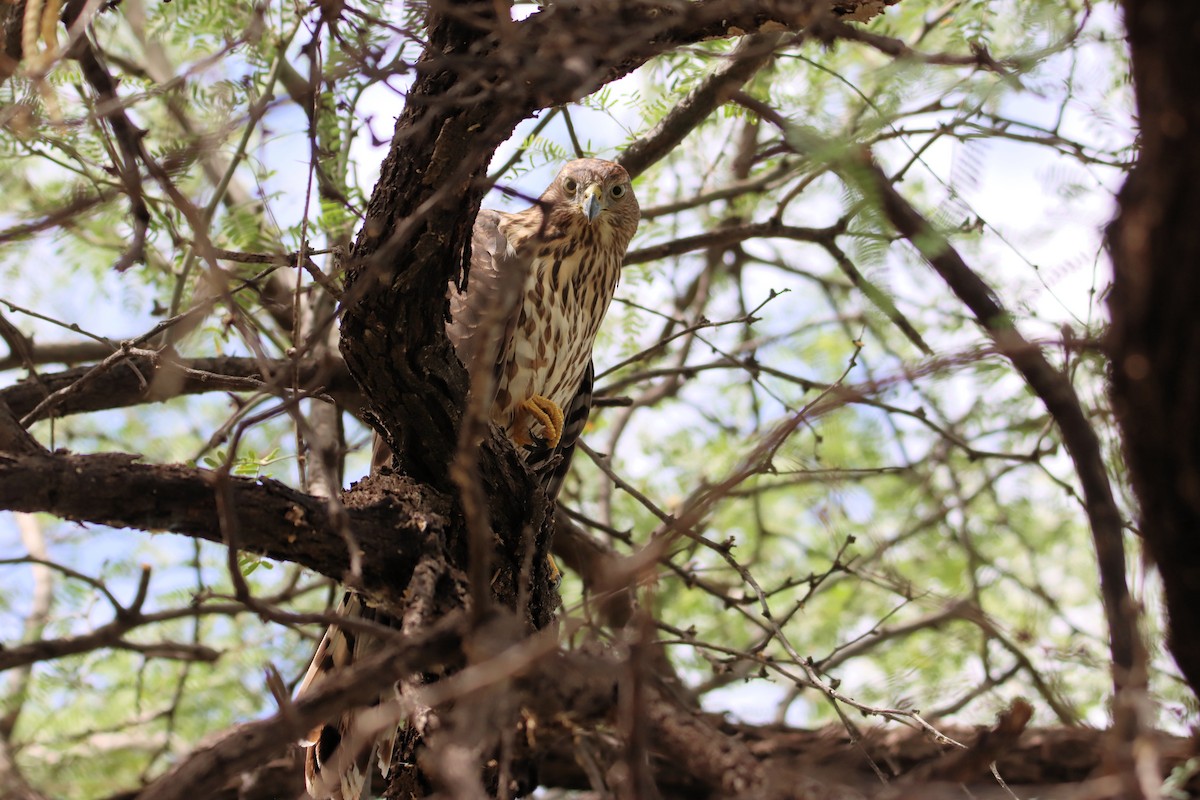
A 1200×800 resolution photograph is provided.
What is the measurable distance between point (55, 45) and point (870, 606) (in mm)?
5048

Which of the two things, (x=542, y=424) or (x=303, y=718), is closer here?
(x=303, y=718)

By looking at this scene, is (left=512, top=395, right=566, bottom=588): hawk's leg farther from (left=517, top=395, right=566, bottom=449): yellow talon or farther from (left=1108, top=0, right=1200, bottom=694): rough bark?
(left=1108, top=0, right=1200, bottom=694): rough bark

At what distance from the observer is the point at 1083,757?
3854 millimetres

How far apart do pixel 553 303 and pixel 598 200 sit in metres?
0.47

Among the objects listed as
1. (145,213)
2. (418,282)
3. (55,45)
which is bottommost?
(418,282)

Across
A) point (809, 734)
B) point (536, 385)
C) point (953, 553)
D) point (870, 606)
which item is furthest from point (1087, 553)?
point (536, 385)

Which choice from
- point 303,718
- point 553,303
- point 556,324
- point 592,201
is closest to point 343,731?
point 303,718

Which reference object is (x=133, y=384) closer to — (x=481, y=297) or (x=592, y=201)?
(x=481, y=297)

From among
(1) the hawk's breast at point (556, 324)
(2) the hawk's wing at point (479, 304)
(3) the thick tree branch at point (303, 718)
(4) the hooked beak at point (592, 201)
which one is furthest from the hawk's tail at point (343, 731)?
(4) the hooked beak at point (592, 201)

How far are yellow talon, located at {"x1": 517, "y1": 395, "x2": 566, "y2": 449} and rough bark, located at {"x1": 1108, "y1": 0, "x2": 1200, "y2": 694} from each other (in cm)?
259

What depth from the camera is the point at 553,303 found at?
4.18m

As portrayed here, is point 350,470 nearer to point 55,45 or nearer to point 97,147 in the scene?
point 97,147

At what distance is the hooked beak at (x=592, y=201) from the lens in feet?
13.8

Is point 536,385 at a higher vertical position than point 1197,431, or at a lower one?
higher
